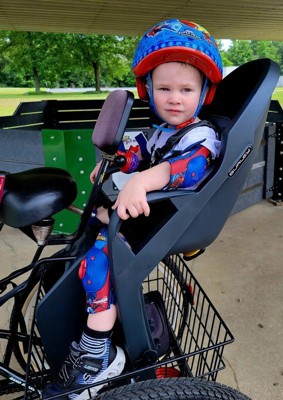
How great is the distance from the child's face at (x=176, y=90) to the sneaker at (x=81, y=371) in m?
0.74

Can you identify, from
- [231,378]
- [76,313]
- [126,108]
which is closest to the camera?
[126,108]

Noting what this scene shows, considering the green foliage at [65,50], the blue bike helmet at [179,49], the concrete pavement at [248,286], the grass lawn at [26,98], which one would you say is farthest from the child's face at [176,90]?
the grass lawn at [26,98]

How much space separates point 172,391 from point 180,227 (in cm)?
42

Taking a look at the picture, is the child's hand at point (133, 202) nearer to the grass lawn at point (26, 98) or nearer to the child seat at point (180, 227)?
the child seat at point (180, 227)

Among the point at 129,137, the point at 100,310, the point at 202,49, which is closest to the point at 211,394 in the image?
the point at 100,310

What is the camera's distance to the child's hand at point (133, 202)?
3.27 ft

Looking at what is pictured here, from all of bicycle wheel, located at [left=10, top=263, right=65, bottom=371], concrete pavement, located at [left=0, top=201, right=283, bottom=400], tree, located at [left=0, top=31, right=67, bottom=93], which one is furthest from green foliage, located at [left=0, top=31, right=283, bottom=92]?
bicycle wheel, located at [left=10, top=263, right=65, bottom=371]

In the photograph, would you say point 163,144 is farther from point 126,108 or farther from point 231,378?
point 231,378

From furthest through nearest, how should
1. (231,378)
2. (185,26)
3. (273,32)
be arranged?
1. (273,32)
2. (231,378)
3. (185,26)

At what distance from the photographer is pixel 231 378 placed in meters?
1.88

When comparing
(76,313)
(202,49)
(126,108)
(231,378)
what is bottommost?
(231,378)

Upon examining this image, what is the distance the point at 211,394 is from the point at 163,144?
2.39ft

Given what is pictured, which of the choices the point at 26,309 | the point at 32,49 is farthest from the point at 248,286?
the point at 32,49

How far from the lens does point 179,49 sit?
1.03 meters
